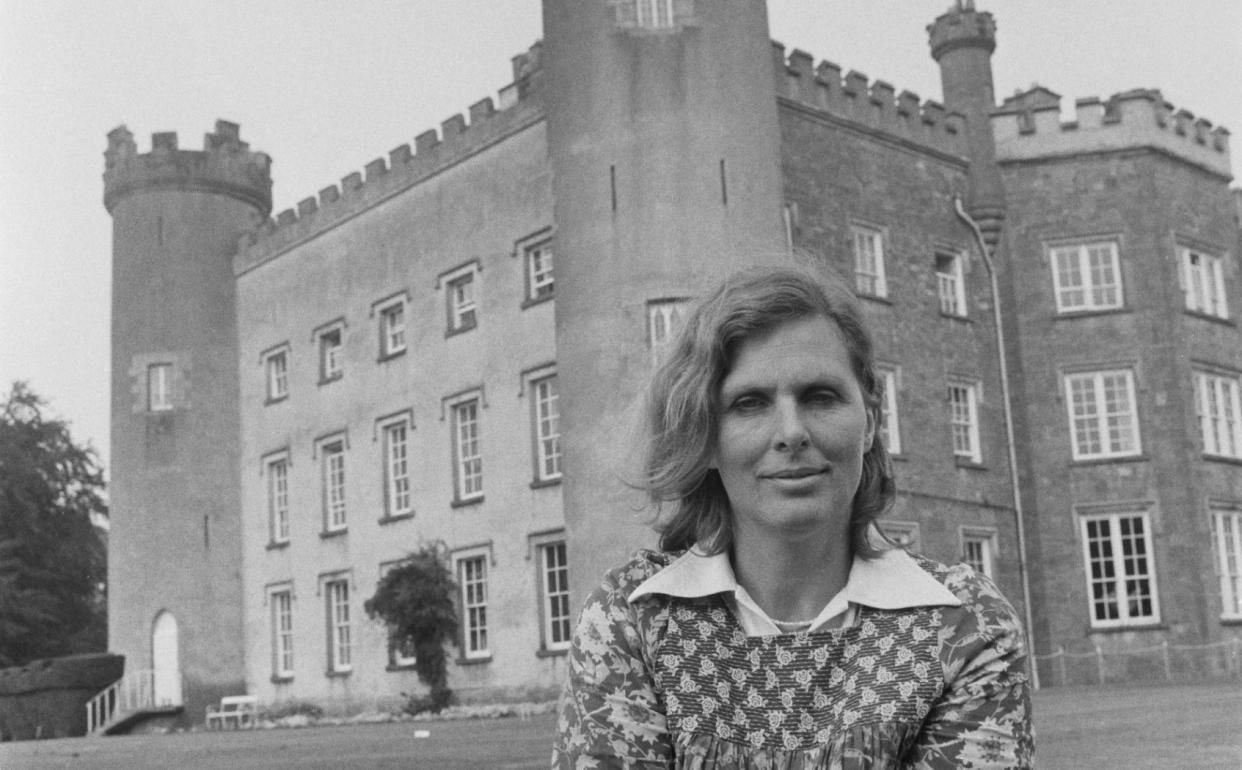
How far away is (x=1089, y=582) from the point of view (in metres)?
23.3

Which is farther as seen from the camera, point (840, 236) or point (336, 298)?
point (336, 298)

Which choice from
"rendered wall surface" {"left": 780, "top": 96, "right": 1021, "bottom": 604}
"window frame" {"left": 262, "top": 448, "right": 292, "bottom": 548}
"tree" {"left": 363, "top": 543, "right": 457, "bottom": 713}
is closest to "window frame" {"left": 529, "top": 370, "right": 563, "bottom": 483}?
"tree" {"left": 363, "top": 543, "right": 457, "bottom": 713}

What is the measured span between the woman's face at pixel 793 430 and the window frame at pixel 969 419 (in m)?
21.6

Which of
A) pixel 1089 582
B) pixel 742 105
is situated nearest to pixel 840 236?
pixel 742 105

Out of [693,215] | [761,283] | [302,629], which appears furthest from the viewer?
[302,629]

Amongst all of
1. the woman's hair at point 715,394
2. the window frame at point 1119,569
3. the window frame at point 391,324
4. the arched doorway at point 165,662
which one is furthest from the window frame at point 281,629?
the woman's hair at point 715,394

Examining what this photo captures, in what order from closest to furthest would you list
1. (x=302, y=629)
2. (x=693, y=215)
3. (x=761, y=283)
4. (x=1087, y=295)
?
1. (x=761, y=283)
2. (x=693, y=215)
3. (x=1087, y=295)
4. (x=302, y=629)

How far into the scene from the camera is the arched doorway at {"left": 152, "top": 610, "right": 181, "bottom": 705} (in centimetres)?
2756

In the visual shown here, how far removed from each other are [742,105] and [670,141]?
1180 millimetres

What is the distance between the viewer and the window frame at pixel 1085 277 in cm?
2436

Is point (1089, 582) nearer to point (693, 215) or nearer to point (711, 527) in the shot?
point (693, 215)

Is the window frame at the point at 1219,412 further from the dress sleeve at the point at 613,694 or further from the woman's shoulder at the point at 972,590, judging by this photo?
the dress sleeve at the point at 613,694

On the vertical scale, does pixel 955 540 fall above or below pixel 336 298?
below

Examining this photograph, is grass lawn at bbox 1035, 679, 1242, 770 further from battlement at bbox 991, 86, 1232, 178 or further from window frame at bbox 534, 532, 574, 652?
battlement at bbox 991, 86, 1232, 178
